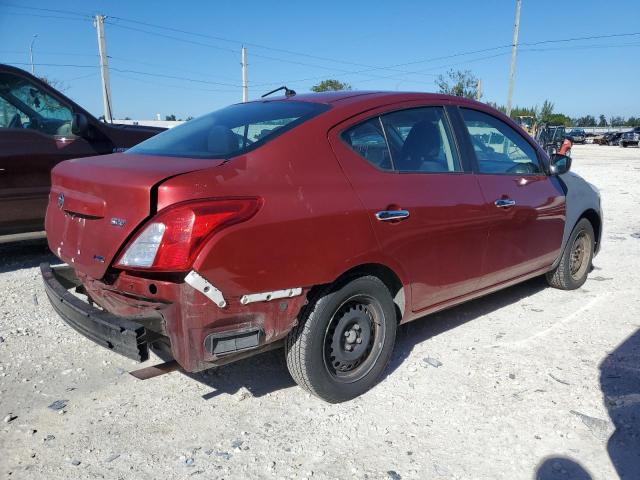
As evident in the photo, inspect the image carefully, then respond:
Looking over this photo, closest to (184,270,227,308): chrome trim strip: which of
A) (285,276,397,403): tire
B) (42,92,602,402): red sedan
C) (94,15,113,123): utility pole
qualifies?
(42,92,602,402): red sedan

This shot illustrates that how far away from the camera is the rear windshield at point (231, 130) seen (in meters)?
2.76

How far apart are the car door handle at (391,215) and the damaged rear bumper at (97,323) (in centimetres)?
135

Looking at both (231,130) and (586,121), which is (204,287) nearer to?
(231,130)

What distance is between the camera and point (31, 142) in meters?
5.33

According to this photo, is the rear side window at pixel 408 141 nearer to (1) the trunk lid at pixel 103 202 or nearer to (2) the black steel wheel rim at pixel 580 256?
(1) the trunk lid at pixel 103 202

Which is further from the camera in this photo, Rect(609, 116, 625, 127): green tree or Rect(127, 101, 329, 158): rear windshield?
Rect(609, 116, 625, 127): green tree

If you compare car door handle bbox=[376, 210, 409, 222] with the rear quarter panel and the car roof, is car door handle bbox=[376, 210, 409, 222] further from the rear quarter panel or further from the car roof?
the car roof

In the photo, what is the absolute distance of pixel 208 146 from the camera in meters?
2.88

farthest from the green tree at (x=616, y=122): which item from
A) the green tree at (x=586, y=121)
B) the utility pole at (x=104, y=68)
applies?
the utility pole at (x=104, y=68)

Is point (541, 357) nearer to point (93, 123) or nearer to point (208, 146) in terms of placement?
point (208, 146)

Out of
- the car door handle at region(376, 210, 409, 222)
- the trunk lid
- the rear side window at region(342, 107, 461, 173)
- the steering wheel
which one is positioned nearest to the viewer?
the trunk lid

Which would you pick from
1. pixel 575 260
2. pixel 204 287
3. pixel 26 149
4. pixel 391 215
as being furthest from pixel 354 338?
pixel 26 149

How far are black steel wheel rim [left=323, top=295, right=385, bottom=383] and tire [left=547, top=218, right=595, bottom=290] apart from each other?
8.30ft

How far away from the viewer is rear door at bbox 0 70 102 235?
17.1ft
